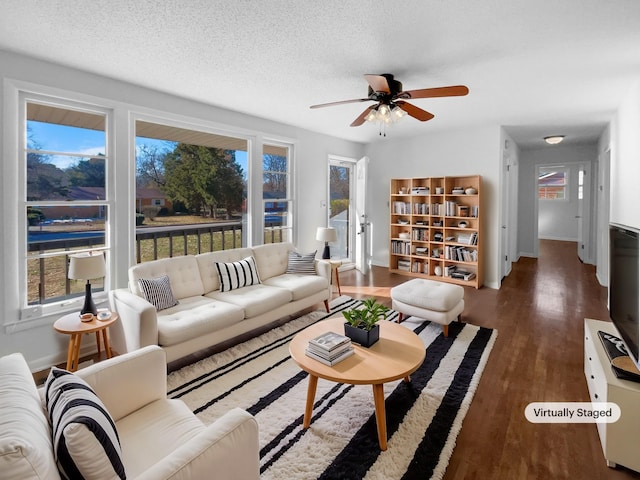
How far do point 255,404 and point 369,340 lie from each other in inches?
35.2

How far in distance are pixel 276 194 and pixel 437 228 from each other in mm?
2814

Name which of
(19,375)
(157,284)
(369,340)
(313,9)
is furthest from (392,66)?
(19,375)

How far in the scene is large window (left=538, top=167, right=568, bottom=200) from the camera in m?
9.98

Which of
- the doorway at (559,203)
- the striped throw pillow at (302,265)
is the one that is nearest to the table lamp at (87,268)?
the striped throw pillow at (302,265)

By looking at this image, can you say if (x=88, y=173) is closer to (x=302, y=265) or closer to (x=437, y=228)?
(x=302, y=265)

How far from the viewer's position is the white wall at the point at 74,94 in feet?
8.95

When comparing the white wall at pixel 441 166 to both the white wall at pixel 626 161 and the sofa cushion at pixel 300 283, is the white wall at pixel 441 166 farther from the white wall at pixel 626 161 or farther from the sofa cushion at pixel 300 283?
the sofa cushion at pixel 300 283

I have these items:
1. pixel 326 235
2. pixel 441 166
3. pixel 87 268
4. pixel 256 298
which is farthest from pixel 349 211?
pixel 87 268

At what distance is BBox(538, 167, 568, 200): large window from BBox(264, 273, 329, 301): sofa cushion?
9056mm

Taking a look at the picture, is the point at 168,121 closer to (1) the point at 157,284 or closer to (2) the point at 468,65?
(1) the point at 157,284

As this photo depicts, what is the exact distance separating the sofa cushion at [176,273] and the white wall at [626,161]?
4389 millimetres

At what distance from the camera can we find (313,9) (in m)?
2.10

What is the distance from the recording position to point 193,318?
2857 mm

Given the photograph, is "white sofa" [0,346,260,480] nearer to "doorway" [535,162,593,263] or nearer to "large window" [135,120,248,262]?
"large window" [135,120,248,262]
